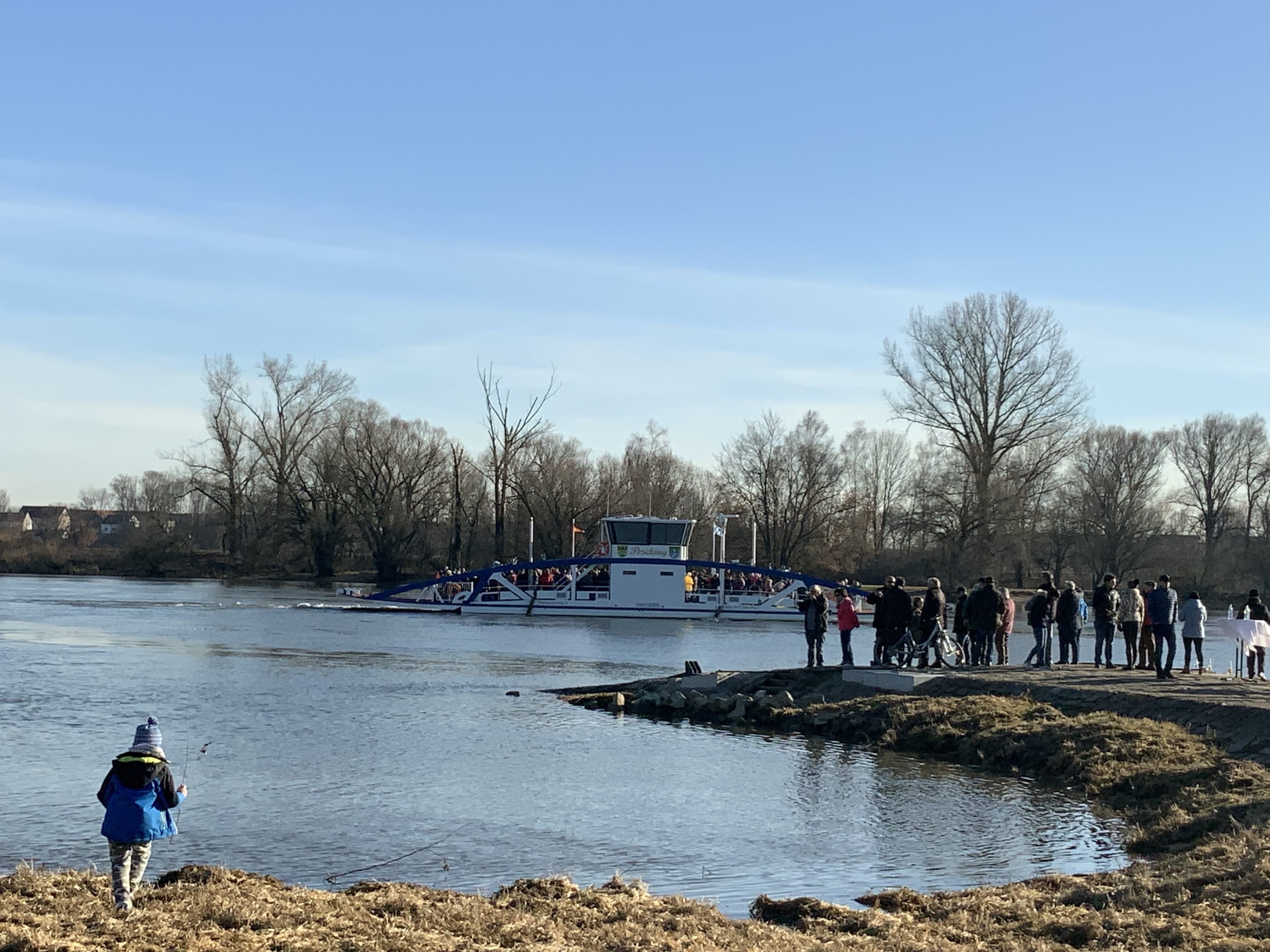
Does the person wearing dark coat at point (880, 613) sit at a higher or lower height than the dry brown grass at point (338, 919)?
higher

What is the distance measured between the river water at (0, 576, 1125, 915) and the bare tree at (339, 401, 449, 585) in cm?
5451

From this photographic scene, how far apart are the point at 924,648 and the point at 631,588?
3346 cm

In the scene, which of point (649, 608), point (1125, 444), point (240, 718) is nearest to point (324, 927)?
point (240, 718)

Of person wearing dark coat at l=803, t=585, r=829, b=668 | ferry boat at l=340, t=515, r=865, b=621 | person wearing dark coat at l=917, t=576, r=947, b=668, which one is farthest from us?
ferry boat at l=340, t=515, r=865, b=621

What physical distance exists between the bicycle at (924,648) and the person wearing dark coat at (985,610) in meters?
0.51

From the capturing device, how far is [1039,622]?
22.4 m

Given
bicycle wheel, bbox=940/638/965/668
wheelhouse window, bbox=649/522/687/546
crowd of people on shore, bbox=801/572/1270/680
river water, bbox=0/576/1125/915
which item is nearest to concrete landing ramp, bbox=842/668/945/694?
crowd of people on shore, bbox=801/572/1270/680

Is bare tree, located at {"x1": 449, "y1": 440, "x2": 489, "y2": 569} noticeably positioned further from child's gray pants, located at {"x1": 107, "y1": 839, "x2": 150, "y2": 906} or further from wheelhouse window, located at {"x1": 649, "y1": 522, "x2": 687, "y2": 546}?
child's gray pants, located at {"x1": 107, "y1": 839, "x2": 150, "y2": 906}

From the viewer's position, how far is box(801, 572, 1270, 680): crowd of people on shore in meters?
20.6

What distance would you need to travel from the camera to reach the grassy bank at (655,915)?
7703mm

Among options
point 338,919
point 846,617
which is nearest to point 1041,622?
point 846,617

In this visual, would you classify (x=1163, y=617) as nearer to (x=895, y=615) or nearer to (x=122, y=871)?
(x=895, y=615)

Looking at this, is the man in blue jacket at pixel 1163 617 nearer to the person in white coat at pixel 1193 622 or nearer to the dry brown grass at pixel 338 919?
the person in white coat at pixel 1193 622

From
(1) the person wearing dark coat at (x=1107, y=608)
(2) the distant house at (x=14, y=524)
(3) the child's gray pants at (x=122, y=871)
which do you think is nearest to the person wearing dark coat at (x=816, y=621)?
(1) the person wearing dark coat at (x=1107, y=608)
